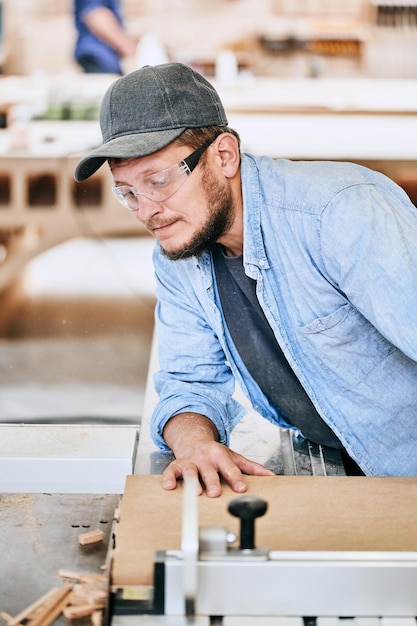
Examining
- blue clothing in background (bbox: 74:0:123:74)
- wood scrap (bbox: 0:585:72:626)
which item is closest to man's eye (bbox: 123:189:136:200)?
wood scrap (bbox: 0:585:72:626)

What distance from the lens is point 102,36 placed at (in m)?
6.98

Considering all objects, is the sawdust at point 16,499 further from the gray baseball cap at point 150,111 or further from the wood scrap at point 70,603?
the gray baseball cap at point 150,111

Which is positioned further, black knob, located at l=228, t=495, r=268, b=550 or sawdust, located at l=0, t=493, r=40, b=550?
sawdust, located at l=0, t=493, r=40, b=550

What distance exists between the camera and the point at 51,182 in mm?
4938

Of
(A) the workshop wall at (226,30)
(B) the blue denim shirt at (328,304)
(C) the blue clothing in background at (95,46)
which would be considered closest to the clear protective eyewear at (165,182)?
(B) the blue denim shirt at (328,304)

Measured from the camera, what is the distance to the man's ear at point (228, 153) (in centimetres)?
152

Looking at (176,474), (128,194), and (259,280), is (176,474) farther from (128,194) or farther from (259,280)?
(128,194)

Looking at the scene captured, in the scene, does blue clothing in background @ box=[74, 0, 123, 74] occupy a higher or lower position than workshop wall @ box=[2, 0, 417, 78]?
lower

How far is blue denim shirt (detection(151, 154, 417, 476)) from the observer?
1356 mm

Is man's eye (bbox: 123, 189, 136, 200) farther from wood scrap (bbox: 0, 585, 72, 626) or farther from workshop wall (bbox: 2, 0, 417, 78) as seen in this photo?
workshop wall (bbox: 2, 0, 417, 78)

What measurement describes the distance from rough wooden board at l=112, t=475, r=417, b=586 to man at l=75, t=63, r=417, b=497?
0.08 meters

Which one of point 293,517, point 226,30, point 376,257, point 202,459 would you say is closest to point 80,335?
point 202,459

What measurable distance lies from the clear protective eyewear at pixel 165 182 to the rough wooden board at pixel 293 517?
506 mm

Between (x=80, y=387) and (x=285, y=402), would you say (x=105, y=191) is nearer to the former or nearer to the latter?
(x=80, y=387)
